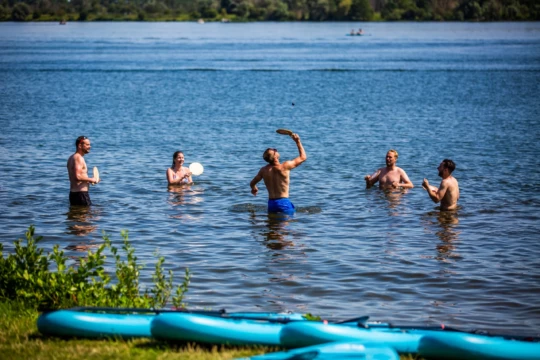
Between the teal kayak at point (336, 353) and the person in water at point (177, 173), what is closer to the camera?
the teal kayak at point (336, 353)

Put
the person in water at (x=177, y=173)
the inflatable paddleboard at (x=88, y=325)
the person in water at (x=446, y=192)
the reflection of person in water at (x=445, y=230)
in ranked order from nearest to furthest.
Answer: the inflatable paddleboard at (x=88, y=325), the reflection of person in water at (x=445, y=230), the person in water at (x=446, y=192), the person in water at (x=177, y=173)

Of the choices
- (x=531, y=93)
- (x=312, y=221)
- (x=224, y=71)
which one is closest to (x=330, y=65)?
(x=224, y=71)

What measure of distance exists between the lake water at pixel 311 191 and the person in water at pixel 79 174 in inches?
13.9

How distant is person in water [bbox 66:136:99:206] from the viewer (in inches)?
648

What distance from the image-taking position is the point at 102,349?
26.2 feet

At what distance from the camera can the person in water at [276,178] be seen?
52.1 ft

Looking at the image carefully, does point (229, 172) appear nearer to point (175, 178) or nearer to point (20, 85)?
point (175, 178)

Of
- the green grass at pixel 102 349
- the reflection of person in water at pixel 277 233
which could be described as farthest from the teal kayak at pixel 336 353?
the reflection of person in water at pixel 277 233

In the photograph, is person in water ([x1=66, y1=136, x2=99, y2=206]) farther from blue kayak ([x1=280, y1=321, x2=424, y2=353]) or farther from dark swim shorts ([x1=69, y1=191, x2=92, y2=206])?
blue kayak ([x1=280, y1=321, x2=424, y2=353])

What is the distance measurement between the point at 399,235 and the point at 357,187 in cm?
522

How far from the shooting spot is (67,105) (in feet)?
141

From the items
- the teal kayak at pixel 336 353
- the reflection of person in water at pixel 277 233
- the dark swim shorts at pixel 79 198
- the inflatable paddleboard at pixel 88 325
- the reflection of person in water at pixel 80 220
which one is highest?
the teal kayak at pixel 336 353

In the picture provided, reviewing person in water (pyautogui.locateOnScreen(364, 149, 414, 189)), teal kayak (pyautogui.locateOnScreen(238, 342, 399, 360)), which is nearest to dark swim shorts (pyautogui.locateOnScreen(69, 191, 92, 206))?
person in water (pyautogui.locateOnScreen(364, 149, 414, 189))

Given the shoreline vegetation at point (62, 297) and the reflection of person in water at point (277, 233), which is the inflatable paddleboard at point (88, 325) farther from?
the reflection of person in water at point (277, 233)
